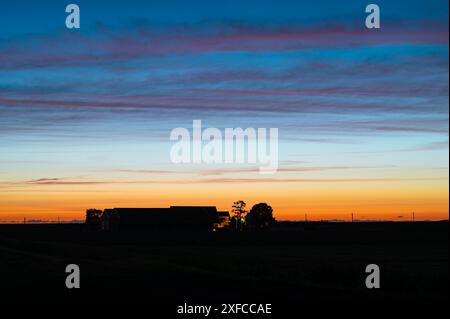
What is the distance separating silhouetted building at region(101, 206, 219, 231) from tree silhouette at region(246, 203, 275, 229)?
208 feet

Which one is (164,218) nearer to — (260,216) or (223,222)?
(223,222)

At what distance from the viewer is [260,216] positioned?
19638 centimetres

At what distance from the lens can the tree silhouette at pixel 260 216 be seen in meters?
194

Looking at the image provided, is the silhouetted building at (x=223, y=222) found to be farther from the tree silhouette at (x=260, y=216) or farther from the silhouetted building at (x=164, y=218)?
the tree silhouette at (x=260, y=216)

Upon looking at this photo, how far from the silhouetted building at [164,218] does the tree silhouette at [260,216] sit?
63.4 metres

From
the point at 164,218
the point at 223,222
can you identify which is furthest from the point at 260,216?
the point at 164,218

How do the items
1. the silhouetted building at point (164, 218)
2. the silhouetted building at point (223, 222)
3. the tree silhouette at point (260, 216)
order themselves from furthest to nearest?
the tree silhouette at point (260, 216) → the silhouetted building at point (223, 222) → the silhouetted building at point (164, 218)

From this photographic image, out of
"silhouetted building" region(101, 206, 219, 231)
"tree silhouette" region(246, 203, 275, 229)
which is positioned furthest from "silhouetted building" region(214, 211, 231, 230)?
"tree silhouette" region(246, 203, 275, 229)

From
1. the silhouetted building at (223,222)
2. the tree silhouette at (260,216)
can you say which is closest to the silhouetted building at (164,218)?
the silhouetted building at (223,222)

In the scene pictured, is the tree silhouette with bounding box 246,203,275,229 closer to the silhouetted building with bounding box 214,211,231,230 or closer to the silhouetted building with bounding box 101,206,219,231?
the silhouetted building with bounding box 214,211,231,230

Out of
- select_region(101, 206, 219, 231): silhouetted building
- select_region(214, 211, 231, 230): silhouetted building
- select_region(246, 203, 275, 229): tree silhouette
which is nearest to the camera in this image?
select_region(101, 206, 219, 231): silhouetted building

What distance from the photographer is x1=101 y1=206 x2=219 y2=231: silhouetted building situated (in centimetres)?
12294

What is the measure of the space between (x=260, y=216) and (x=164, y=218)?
7448 centimetres

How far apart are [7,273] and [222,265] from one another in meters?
9.66
